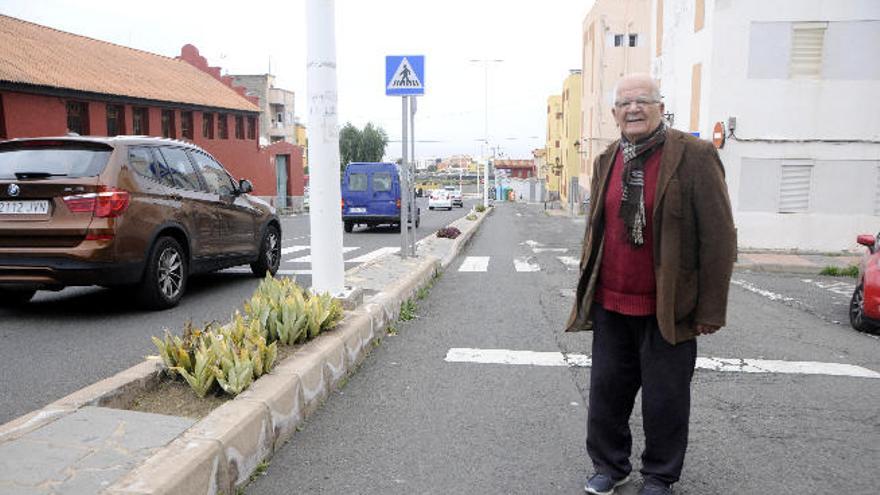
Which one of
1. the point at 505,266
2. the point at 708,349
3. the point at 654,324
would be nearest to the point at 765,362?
the point at 708,349

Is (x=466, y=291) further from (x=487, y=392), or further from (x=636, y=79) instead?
(x=636, y=79)

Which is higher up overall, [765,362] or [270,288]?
[270,288]

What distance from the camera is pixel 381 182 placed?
2100 cm

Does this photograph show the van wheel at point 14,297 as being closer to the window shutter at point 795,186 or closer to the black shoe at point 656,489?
the black shoe at point 656,489

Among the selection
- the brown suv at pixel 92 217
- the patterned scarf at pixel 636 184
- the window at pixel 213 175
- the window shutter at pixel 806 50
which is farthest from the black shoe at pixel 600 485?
the window shutter at pixel 806 50

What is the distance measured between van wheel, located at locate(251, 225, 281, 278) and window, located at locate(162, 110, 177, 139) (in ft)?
75.1

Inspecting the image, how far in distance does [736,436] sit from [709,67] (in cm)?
1423

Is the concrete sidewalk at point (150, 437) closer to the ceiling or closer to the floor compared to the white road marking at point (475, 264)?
closer to the ceiling

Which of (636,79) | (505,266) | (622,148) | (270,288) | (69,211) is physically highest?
(636,79)

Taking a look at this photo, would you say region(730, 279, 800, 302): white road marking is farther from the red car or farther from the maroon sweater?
the maroon sweater

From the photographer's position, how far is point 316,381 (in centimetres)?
409

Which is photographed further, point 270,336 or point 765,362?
point 765,362

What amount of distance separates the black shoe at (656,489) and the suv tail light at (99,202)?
5210 millimetres

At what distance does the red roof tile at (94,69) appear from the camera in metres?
22.9
